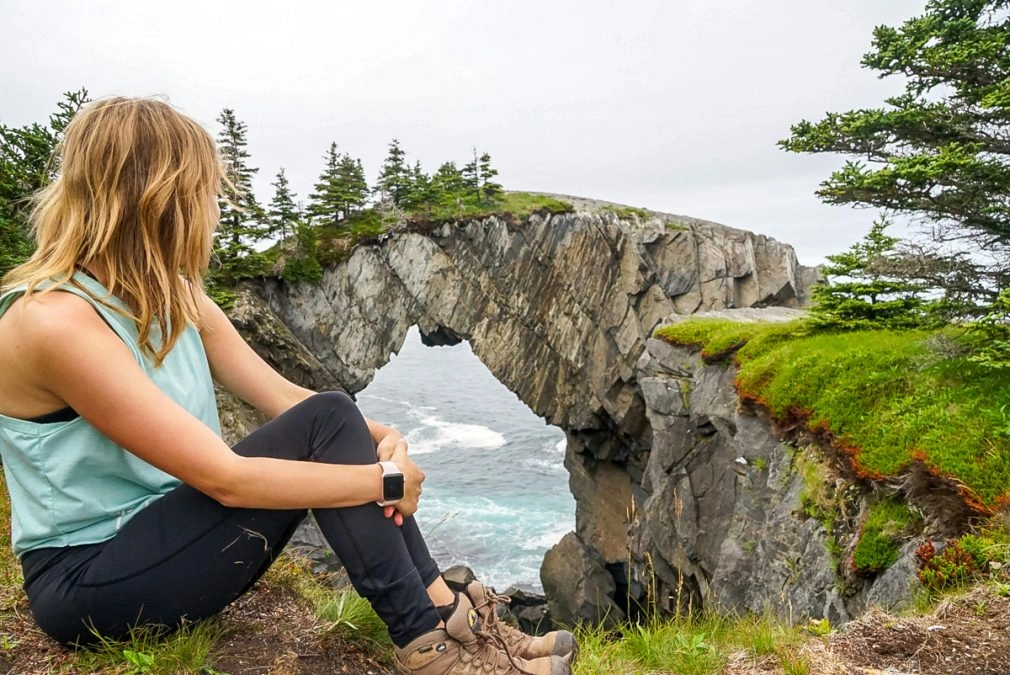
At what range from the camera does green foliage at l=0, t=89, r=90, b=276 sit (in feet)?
45.5

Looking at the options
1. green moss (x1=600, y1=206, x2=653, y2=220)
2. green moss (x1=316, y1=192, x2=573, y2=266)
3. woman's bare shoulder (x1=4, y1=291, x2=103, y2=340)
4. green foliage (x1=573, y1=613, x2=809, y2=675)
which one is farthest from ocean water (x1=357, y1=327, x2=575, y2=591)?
green moss (x1=600, y1=206, x2=653, y2=220)

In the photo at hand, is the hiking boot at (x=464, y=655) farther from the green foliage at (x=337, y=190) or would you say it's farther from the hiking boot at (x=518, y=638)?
the green foliage at (x=337, y=190)

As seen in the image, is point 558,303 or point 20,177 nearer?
point 20,177

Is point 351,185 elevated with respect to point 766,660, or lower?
elevated

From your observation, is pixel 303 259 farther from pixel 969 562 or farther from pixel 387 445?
pixel 969 562

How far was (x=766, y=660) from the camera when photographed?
4160mm

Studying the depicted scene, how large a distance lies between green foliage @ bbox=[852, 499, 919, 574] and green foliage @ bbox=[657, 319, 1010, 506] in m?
0.49

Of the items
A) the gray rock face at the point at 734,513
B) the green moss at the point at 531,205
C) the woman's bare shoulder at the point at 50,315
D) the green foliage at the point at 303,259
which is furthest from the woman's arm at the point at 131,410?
the green moss at the point at 531,205

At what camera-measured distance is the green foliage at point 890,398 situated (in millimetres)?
6789

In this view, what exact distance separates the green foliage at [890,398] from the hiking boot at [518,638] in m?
5.04

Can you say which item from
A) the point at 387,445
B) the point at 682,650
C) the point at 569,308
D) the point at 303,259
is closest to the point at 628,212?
the point at 569,308

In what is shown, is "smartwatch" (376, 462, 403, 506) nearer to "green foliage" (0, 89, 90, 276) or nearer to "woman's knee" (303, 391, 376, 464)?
"woman's knee" (303, 391, 376, 464)

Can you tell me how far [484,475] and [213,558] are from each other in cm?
5077

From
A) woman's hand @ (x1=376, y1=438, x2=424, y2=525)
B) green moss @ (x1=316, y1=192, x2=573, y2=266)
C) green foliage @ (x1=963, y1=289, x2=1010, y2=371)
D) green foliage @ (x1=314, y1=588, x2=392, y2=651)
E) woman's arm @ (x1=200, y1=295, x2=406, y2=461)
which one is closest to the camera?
woman's hand @ (x1=376, y1=438, x2=424, y2=525)
